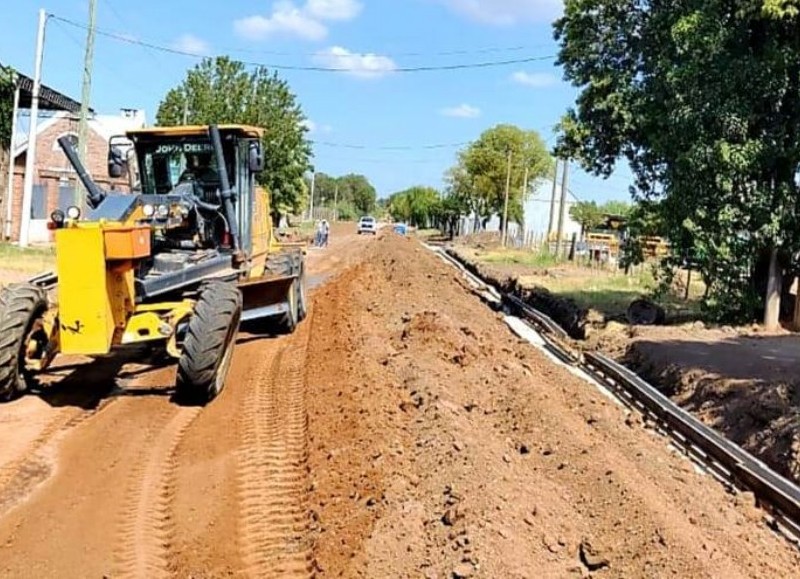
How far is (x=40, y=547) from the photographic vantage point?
558 centimetres

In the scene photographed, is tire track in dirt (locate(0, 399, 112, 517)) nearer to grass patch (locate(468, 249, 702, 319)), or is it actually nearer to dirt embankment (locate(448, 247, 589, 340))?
dirt embankment (locate(448, 247, 589, 340))

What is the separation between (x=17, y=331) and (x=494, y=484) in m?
5.21

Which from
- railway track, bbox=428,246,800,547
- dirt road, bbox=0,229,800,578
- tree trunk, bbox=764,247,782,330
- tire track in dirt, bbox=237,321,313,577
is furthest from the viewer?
tree trunk, bbox=764,247,782,330

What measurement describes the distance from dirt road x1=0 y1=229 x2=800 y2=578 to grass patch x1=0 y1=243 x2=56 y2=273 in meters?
11.4

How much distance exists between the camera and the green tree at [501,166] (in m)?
75.1

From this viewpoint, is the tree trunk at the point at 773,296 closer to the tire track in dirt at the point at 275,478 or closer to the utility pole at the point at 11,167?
the tire track in dirt at the point at 275,478

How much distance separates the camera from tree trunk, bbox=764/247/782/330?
16.7m

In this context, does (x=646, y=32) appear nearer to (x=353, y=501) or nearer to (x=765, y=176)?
(x=765, y=176)

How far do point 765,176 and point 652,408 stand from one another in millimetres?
6831

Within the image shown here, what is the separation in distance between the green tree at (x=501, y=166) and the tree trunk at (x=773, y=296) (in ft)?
182

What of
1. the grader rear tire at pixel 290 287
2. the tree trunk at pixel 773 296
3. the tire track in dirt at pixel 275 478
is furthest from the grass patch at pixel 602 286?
the tire track in dirt at pixel 275 478

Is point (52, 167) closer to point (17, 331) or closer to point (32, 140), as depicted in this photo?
point (32, 140)

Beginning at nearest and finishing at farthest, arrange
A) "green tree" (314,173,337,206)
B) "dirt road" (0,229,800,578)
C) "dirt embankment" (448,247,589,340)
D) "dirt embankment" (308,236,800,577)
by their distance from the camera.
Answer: "dirt embankment" (308,236,800,577) → "dirt road" (0,229,800,578) → "dirt embankment" (448,247,589,340) → "green tree" (314,173,337,206)

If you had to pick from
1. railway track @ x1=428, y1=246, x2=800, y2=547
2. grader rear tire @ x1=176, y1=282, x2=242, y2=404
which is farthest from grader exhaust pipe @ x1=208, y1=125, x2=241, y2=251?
railway track @ x1=428, y1=246, x2=800, y2=547
